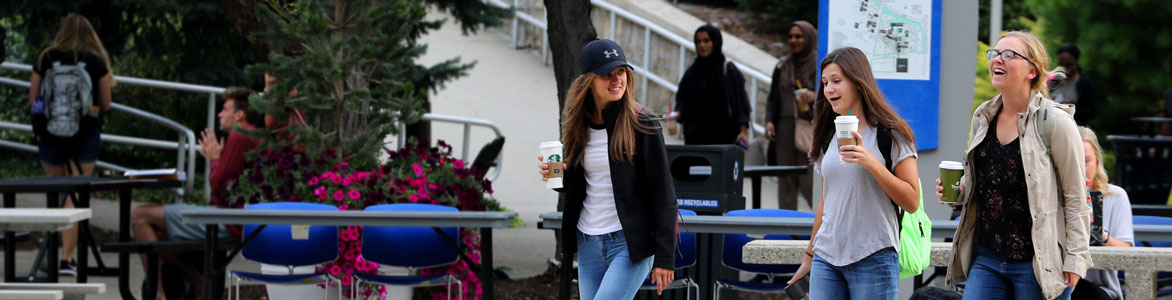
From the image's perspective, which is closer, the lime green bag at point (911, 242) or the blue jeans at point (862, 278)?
the blue jeans at point (862, 278)

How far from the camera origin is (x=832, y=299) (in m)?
4.31

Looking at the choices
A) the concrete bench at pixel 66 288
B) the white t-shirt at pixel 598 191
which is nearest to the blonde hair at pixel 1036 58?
the white t-shirt at pixel 598 191

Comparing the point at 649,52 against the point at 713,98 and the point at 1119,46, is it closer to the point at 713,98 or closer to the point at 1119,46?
the point at 1119,46

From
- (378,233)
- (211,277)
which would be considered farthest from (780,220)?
(211,277)

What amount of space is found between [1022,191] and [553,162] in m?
1.52

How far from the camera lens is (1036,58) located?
4098 mm

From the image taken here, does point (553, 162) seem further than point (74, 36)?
No

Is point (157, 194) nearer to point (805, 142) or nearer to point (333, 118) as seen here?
point (333, 118)

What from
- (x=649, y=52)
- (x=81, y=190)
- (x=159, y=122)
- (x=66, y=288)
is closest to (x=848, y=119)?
(x=66, y=288)

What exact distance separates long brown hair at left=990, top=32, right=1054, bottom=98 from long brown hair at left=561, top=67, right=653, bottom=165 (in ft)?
4.11

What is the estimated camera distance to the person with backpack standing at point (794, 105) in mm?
9609

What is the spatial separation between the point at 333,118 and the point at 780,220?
335cm

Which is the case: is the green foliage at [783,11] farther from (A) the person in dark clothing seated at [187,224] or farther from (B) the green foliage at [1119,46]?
(A) the person in dark clothing seated at [187,224]

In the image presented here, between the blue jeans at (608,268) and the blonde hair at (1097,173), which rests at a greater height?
the blonde hair at (1097,173)
